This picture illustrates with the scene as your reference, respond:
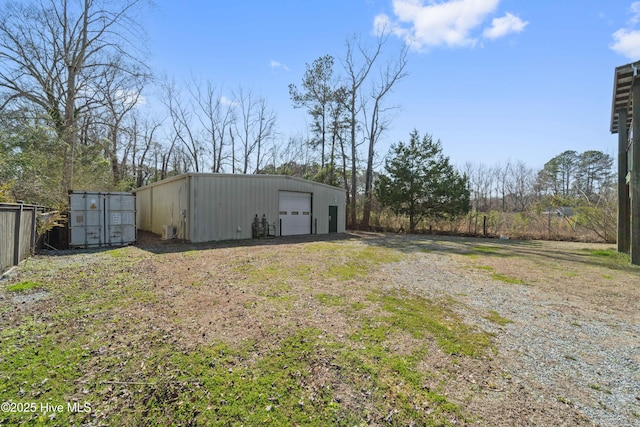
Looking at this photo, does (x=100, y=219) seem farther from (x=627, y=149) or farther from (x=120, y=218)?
(x=627, y=149)

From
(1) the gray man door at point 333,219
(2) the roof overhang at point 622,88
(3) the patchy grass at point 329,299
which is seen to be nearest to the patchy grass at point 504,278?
(3) the patchy grass at point 329,299

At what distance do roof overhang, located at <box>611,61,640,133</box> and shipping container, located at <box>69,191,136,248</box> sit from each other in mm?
14530

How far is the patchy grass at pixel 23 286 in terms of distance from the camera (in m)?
4.43

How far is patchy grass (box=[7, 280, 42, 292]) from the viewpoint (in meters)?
4.43

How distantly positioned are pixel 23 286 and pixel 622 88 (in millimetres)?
14365

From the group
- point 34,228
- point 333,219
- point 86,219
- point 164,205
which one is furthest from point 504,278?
point 164,205

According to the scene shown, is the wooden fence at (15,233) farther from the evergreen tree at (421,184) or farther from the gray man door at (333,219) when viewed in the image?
the evergreen tree at (421,184)

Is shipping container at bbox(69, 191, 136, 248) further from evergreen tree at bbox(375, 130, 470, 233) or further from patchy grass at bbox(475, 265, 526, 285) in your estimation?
evergreen tree at bbox(375, 130, 470, 233)

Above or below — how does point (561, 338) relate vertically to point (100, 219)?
below

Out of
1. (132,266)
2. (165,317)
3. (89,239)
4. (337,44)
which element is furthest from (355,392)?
(337,44)

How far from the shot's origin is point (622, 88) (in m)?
7.97

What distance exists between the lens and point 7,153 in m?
9.70

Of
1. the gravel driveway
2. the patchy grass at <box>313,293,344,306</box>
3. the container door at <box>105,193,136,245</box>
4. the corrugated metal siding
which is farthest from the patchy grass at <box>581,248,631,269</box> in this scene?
the container door at <box>105,193,136,245</box>

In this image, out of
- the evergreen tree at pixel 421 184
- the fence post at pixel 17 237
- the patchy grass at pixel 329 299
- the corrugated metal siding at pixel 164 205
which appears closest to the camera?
the patchy grass at pixel 329 299
